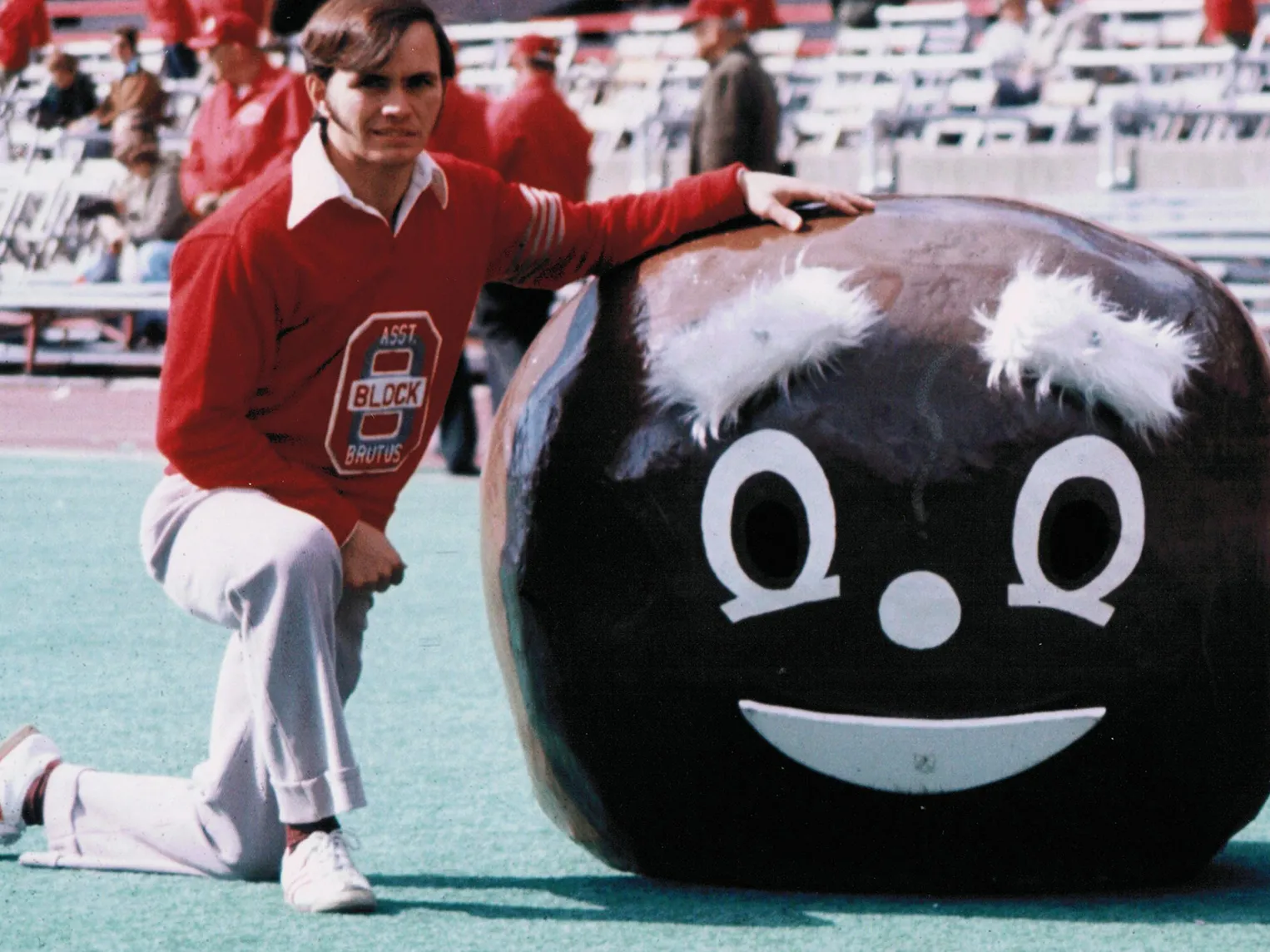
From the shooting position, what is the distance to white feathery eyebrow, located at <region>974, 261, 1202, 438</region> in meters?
3.51

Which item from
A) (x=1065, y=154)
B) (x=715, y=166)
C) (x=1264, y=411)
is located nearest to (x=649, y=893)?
(x=1264, y=411)

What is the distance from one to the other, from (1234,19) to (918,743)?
14001mm

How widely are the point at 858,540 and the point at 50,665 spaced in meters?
3.21

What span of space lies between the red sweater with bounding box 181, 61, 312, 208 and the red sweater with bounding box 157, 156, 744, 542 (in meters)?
5.17

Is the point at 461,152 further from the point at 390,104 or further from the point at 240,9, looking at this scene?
the point at 390,104

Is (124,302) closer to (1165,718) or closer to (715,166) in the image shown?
(715,166)

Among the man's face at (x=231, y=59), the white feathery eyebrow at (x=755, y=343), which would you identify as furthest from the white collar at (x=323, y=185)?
the man's face at (x=231, y=59)

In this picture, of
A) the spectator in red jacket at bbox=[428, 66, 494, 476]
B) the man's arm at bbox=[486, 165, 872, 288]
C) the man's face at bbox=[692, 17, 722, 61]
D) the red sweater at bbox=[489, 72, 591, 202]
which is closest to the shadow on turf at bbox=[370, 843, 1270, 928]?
the man's arm at bbox=[486, 165, 872, 288]

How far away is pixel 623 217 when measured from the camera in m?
3.97

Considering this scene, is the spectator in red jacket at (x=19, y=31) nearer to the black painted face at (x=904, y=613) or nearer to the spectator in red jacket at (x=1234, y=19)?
the spectator in red jacket at (x=1234, y=19)

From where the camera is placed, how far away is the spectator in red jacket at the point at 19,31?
64.9 ft

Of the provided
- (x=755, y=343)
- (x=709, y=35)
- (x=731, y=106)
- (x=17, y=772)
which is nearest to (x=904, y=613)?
(x=755, y=343)

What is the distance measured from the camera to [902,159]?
52.8 ft

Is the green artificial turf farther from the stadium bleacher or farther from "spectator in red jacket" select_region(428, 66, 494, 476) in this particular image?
the stadium bleacher
